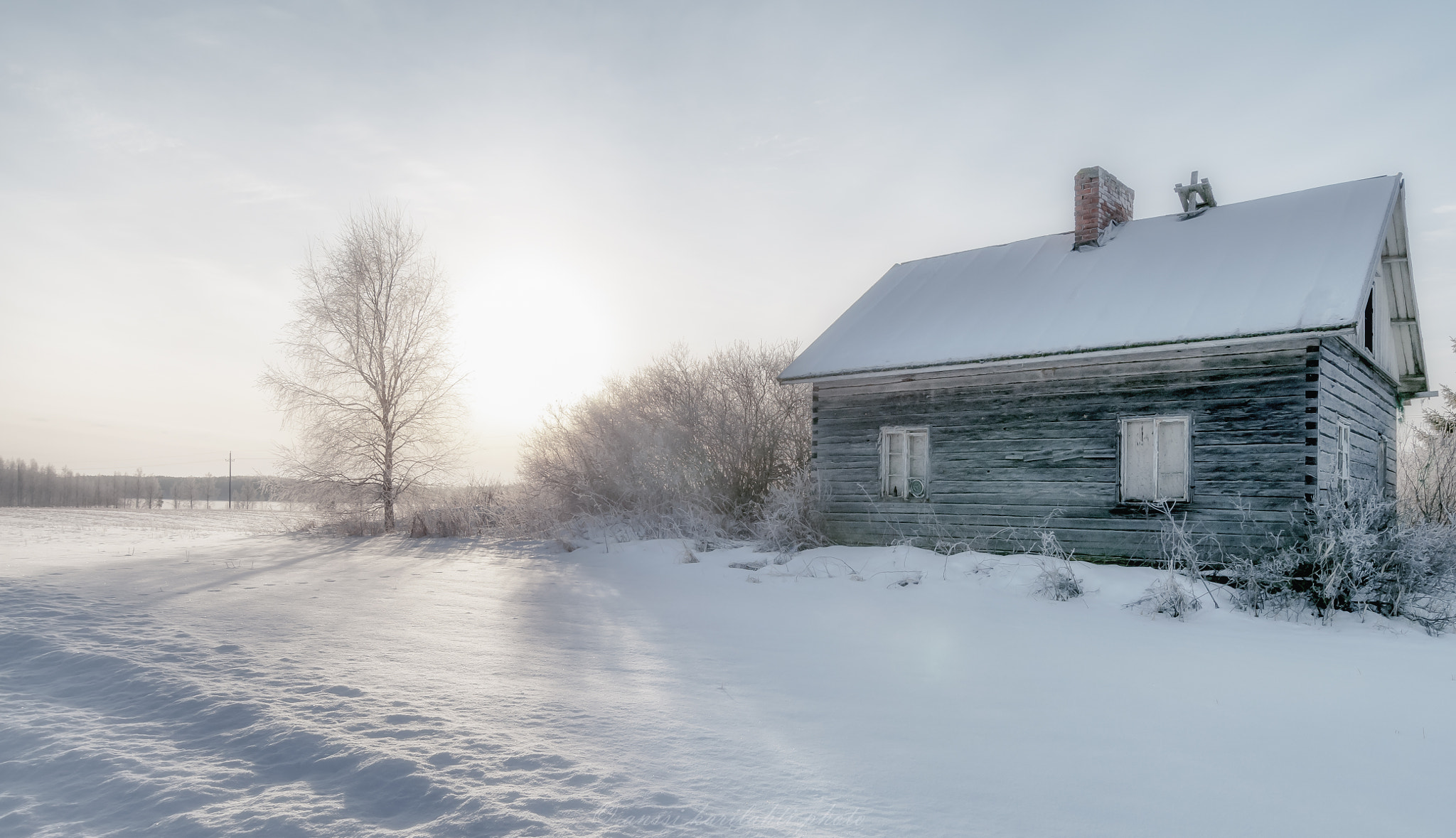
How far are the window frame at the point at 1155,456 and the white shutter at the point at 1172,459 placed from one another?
1 cm

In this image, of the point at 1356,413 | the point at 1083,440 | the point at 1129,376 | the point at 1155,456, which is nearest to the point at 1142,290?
the point at 1129,376

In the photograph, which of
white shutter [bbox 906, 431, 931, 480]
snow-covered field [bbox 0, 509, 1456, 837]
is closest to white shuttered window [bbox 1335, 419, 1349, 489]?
snow-covered field [bbox 0, 509, 1456, 837]

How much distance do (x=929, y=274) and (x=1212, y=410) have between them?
704 cm

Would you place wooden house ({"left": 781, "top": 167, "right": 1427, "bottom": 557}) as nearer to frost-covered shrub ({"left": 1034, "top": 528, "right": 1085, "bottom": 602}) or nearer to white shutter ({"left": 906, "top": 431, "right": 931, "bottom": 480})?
white shutter ({"left": 906, "top": 431, "right": 931, "bottom": 480})

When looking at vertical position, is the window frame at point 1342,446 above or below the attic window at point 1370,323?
below

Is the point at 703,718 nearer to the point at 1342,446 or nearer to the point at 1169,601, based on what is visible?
the point at 1169,601

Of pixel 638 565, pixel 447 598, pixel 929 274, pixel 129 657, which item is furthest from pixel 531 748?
pixel 929 274

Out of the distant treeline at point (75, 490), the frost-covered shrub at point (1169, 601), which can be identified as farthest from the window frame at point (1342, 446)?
the distant treeline at point (75, 490)

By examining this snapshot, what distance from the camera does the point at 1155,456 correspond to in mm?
11656

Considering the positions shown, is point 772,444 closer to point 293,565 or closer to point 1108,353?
point 1108,353

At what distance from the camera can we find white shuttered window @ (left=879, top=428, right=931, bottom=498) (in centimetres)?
1399

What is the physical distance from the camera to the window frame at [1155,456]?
11.3 metres

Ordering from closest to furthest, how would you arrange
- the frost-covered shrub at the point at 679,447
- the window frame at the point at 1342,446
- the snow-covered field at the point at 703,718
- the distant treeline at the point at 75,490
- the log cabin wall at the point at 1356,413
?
the snow-covered field at the point at 703,718 < the log cabin wall at the point at 1356,413 < the window frame at the point at 1342,446 < the frost-covered shrub at the point at 679,447 < the distant treeline at the point at 75,490

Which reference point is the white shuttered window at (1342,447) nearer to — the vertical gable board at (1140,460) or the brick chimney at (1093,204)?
the vertical gable board at (1140,460)
